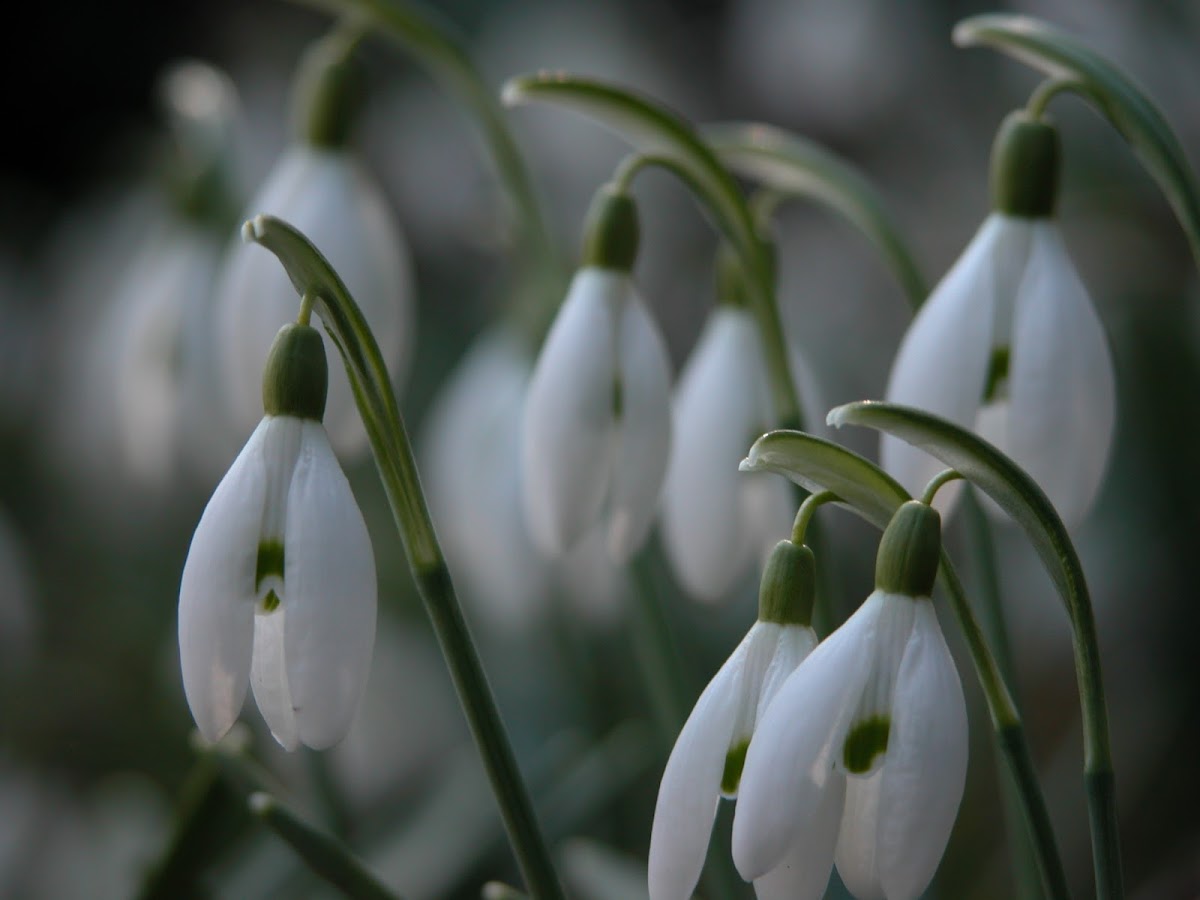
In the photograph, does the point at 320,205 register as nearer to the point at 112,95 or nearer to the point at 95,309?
the point at 95,309

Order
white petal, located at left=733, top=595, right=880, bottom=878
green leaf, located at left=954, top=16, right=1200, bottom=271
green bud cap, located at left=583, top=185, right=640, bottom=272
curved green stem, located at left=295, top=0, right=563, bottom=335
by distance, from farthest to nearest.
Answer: curved green stem, located at left=295, top=0, right=563, bottom=335 < green bud cap, located at left=583, top=185, right=640, bottom=272 < green leaf, located at left=954, top=16, right=1200, bottom=271 < white petal, located at left=733, top=595, right=880, bottom=878

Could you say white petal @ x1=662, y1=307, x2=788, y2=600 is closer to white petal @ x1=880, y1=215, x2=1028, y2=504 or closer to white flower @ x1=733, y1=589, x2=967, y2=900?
white petal @ x1=880, y1=215, x2=1028, y2=504

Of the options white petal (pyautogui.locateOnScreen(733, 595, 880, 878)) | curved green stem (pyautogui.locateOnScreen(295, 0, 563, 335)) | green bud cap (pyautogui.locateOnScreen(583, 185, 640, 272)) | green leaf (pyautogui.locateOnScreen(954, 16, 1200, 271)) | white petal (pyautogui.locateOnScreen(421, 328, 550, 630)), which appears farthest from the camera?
white petal (pyautogui.locateOnScreen(421, 328, 550, 630))

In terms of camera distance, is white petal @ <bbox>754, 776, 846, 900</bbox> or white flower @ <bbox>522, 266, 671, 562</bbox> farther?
white flower @ <bbox>522, 266, 671, 562</bbox>

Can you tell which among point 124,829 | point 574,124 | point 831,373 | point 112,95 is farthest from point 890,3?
point 124,829

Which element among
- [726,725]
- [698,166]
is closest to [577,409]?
[698,166]

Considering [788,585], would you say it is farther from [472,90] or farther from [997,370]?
[472,90]

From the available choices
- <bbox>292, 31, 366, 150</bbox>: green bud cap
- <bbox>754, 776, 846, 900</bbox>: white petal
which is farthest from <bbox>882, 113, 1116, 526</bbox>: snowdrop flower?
<bbox>292, 31, 366, 150</bbox>: green bud cap
